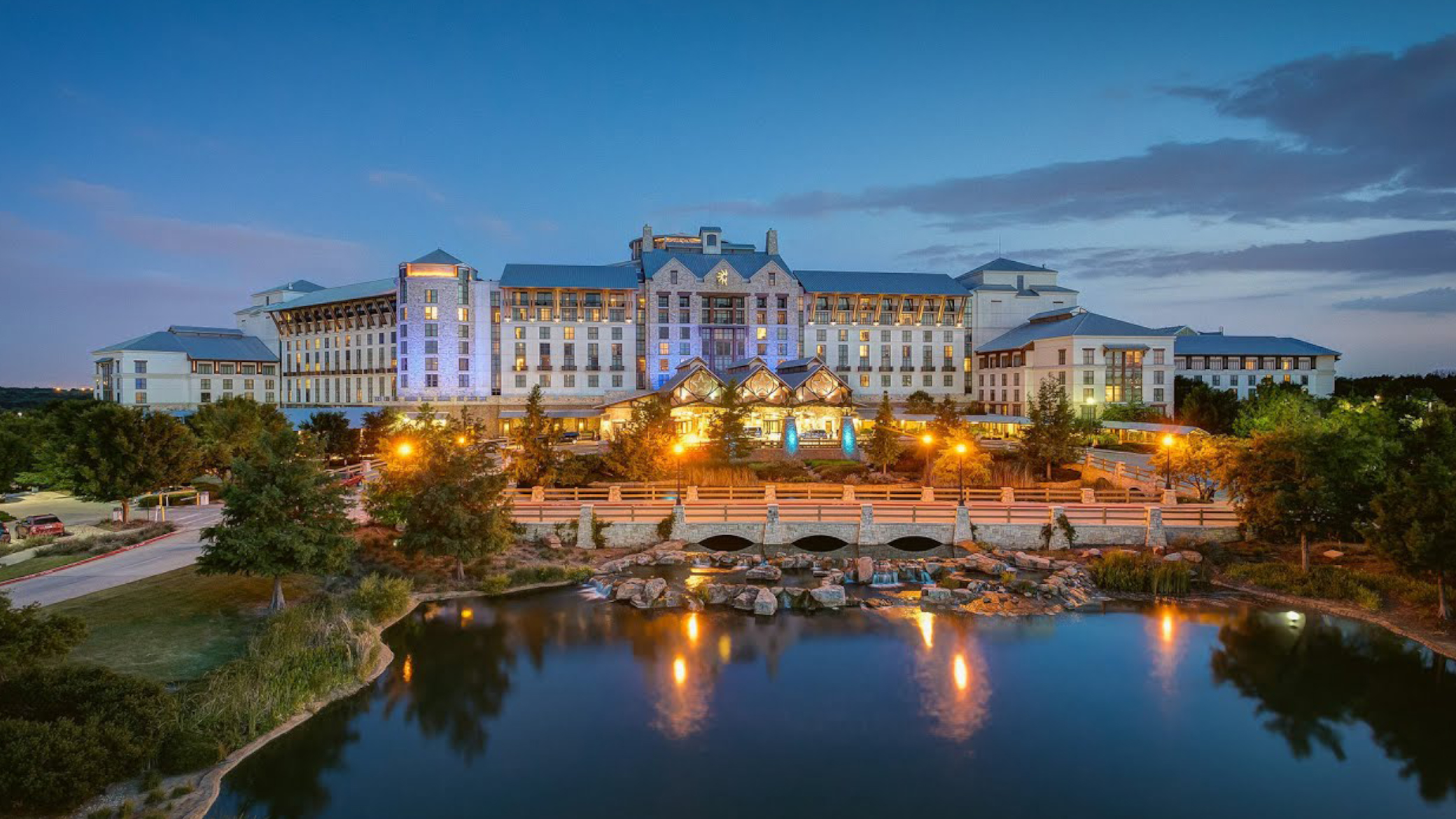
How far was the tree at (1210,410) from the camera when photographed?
205 feet

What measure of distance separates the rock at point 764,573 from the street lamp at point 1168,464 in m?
19.0

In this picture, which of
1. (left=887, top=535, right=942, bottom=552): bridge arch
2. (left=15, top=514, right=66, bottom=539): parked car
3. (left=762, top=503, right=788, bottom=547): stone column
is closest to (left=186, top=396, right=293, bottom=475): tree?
(left=15, top=514, right=66, bottom=539): parked car

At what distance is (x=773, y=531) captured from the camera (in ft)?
113

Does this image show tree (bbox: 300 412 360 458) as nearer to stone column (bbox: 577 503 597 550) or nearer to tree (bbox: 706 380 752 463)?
tree (bbox: 706 380 752 463)

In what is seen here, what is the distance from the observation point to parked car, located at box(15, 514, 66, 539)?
31.2m

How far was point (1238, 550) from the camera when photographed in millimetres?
30891

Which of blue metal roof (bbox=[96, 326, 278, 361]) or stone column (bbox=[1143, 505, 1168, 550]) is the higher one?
blue metal roof (bbox=[96, 326, 278, 361])

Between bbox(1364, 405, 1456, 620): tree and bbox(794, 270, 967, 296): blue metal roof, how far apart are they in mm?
62848

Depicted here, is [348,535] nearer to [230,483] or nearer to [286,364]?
[230,483]

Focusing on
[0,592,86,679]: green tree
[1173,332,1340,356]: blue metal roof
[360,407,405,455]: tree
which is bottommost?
[0,592,86,679]: green tree

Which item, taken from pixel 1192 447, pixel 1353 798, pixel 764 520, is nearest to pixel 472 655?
pixel 764 520

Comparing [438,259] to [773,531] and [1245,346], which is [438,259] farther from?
[1245,346]

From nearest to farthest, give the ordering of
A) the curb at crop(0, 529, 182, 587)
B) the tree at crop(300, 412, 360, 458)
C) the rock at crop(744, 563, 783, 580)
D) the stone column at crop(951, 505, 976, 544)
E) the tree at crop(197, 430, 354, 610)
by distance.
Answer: the tree at crop(197, 430, 354, 610) < the curb at crop(0, 529, 182, 587) < the rock at crop(744, 563, 783, 580) < the stone column at crop(951, 505, 976, 544) < the tree at crop(300, 412, 360, 458)

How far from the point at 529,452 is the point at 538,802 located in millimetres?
26663
